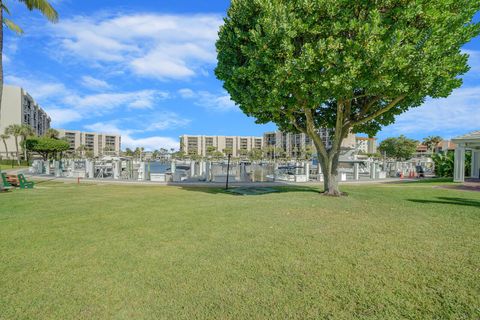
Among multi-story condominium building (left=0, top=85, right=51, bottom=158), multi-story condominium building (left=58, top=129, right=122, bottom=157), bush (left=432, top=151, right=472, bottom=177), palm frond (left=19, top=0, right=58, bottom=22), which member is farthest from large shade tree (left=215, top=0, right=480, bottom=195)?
multi-story condominium building (left=58, top=129, right=122, bottom=157)

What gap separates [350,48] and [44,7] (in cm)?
1808

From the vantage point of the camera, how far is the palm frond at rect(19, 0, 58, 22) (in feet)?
55.8

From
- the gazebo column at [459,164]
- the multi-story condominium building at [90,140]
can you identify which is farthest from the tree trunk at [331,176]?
the multi-story condominium building at [90,140]

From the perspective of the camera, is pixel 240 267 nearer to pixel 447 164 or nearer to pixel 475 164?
pixel 475 164

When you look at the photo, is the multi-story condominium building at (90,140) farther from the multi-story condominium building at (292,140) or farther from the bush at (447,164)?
the bush at (447,164)

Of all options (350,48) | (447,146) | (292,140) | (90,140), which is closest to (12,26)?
(350,48)

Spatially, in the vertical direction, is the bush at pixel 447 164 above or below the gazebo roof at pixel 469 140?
below

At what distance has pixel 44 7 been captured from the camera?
17.4m

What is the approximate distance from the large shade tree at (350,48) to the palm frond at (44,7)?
12698mm

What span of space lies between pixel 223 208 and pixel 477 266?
24.2 ft

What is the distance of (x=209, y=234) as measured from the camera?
700 centimetres

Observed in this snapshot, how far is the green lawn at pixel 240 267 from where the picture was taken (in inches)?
146

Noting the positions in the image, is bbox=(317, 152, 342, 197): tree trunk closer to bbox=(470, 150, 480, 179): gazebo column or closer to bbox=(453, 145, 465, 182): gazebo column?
bbox=(453, 145, 465, 182): gazebo column

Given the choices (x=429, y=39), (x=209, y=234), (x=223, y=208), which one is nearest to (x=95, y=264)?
(x=209, y=234)
